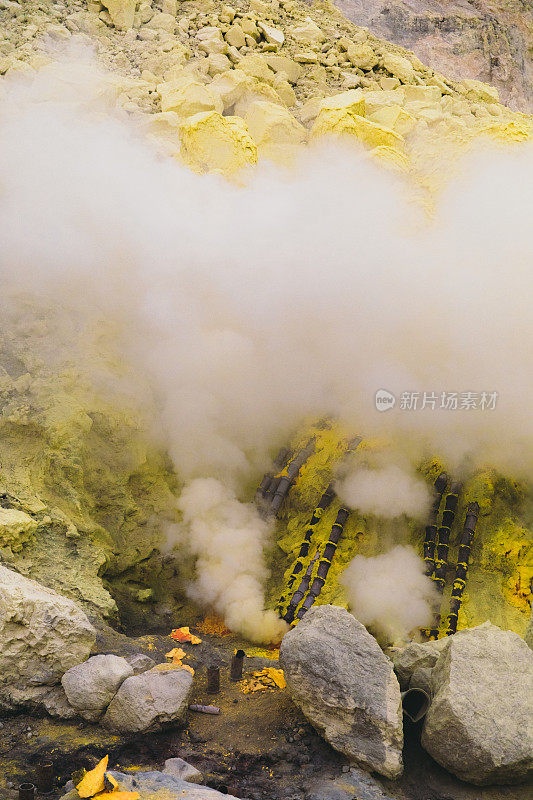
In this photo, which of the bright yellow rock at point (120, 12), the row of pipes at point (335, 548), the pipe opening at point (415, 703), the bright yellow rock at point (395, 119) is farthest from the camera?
the bright yellow rock at point (120, 12)

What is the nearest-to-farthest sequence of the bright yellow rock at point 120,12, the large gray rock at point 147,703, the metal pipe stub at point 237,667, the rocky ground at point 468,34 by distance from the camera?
the large gray rock at point 147,703 < the metal pipe stub at point 237,667 < the bright yellow rock at point 120,12 < the rocky ground at point 468,34

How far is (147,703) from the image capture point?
4023 mm

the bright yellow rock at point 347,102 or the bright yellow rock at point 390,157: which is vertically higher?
the bright yellow rock at point 347,102

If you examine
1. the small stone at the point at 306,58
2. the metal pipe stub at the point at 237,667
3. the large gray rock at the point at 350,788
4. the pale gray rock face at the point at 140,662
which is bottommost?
the metal pipe stub at the point at 237,667

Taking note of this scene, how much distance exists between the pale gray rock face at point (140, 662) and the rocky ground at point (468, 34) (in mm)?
12758

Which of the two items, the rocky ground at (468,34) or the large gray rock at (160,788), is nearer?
the large gray rock at (160,788)

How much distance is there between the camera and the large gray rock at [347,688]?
388cm

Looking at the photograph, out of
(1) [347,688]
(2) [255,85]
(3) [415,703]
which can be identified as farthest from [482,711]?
(2) [255,85]

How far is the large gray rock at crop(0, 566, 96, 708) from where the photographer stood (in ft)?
13.5

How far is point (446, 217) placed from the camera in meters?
8.24

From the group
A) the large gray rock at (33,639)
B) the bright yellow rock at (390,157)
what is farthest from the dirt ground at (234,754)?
the bright yellow rock at (390,157)

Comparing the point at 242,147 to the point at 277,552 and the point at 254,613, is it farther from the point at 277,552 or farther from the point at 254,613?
the point at 254,613

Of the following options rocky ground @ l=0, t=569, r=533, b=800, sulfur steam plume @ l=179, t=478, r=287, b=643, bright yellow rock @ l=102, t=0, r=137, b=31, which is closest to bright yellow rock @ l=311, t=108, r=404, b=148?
bright yellow rock @ l=102, t=0, r=137, b=31

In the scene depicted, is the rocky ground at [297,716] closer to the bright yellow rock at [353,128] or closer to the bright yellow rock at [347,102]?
the bright yellow rock at [353,128]
